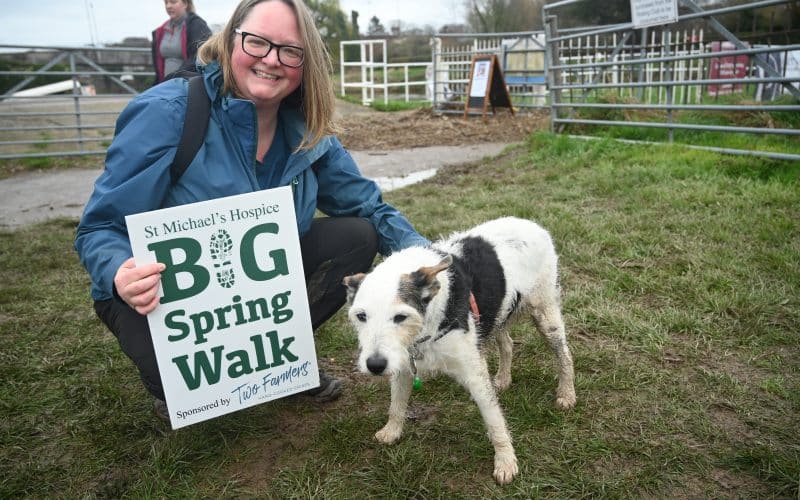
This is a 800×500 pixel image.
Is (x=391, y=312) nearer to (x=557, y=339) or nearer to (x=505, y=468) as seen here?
(x=505, y=468)

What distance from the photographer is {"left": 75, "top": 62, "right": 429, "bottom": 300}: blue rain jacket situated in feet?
7.64

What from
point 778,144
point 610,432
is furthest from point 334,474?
point 778,144

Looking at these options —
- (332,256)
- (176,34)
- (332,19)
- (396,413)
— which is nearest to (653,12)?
(176,34)

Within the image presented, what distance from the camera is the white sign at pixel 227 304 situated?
7.75ft

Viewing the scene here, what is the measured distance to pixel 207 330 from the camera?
246 centimetres

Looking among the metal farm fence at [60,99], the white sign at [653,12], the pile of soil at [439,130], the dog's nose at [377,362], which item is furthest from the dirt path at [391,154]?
the dog's nose at [377,362]

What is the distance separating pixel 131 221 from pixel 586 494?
219 cm

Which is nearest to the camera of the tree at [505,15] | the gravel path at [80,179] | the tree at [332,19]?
the gravel path at [80,179]

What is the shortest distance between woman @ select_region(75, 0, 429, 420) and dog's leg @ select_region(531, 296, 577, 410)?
0.73 meters

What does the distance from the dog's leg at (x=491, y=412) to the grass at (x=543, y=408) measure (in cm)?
8

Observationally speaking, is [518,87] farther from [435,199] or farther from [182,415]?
[182,415]

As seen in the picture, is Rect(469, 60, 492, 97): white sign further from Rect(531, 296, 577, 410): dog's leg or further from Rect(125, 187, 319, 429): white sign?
Rect(125, 187, 319, 429): white sign

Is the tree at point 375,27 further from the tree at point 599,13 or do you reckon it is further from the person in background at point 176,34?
the person in background at point 176,34

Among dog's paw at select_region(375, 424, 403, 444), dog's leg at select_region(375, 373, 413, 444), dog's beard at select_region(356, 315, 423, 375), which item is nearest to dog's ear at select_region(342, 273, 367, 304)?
dog's beard at select_region(356, 315, 423, 375)
